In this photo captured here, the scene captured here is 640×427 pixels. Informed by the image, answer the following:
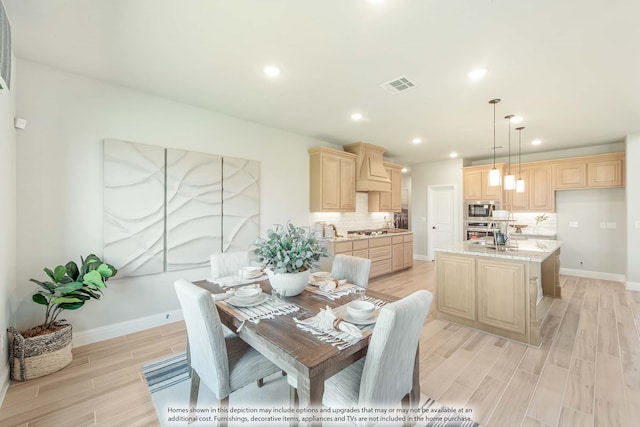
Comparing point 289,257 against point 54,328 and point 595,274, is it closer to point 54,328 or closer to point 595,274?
point 54,328

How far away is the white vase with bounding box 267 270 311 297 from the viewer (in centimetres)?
191

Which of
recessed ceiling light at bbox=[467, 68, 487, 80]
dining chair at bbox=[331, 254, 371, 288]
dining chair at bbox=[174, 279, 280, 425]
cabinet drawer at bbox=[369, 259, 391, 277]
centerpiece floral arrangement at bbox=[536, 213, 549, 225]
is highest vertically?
recessed ceiling light at bbox=[467, 68, 487, 80]

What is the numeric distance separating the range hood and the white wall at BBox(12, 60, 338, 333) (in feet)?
9.55

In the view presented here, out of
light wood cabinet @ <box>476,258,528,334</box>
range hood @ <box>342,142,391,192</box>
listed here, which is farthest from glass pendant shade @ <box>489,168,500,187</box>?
range hood @ <box>342,142,391,192</box>

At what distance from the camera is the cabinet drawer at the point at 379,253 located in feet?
17.3

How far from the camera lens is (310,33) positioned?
Answer: 208 cm

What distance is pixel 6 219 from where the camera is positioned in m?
2.13

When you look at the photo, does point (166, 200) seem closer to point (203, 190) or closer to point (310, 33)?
point (203, 190)

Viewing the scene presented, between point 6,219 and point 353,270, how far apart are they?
2.87 metres

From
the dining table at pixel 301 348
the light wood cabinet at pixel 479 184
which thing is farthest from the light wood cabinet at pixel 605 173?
the dining table at pixel 301 348

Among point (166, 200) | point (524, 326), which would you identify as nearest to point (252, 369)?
point (166, 200)

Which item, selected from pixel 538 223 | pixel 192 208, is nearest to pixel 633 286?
pixel 538 223

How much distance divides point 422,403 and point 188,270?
295 cm

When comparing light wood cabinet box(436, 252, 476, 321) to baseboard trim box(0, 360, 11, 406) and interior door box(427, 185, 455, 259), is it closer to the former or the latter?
interior door box(427, 185, 455, 259)
